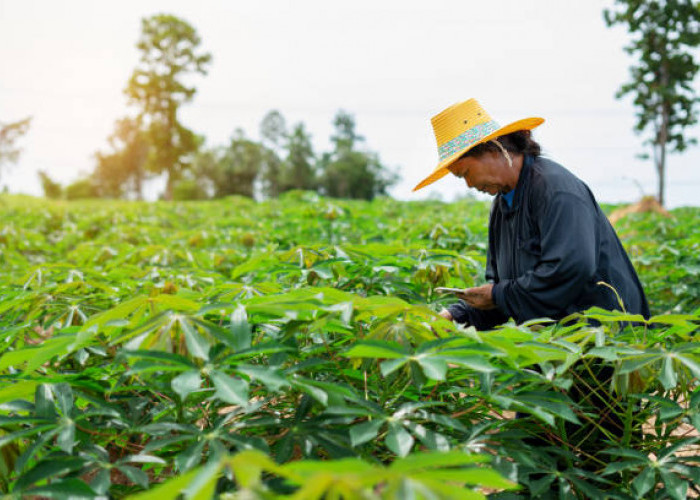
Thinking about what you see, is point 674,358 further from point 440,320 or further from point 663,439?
point 440,320

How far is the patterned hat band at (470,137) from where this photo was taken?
201 cm

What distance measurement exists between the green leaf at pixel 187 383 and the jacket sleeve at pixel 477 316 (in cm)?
144

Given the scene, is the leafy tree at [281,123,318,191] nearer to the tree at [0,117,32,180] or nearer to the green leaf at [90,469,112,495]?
the tree at [0,117,32,180]

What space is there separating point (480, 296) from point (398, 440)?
1.12 m

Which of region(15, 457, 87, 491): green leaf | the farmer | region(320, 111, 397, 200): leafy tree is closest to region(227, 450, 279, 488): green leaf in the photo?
region(15, 457, 87, 491): green leaf

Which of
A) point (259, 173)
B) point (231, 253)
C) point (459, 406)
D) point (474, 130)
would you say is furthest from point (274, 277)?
point (259, 173)

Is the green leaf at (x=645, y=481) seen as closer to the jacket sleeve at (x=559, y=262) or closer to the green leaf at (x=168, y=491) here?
the jacket sleeve at (x=559, y=262)

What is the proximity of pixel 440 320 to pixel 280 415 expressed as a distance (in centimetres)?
42

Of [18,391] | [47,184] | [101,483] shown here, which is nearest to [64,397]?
[18,391]

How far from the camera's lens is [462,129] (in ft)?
6.77

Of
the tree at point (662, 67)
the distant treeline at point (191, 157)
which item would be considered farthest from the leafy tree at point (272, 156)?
the tree at point (662, 67)

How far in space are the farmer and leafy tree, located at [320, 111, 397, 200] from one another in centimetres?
4130

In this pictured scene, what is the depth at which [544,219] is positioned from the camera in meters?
1.85

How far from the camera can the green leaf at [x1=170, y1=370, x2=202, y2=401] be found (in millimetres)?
896
